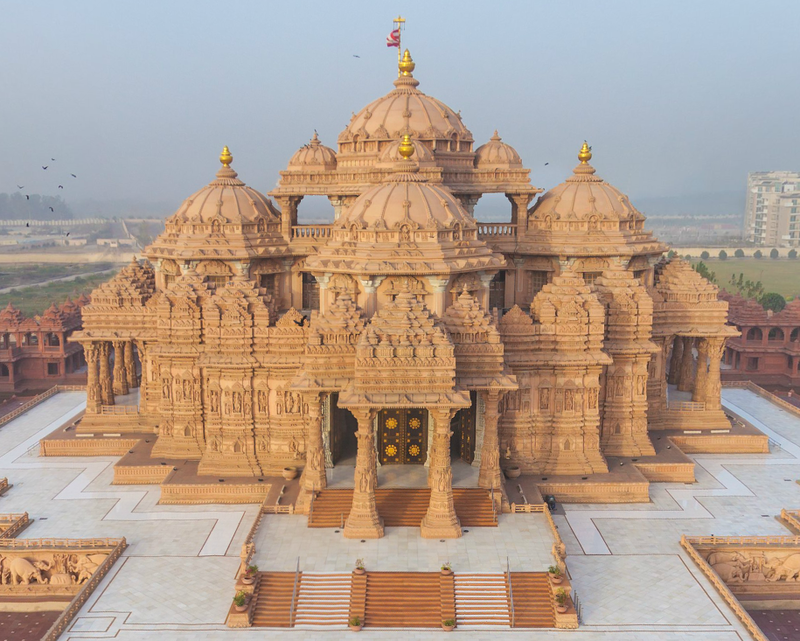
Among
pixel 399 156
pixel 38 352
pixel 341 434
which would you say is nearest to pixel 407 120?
pixel 399 156

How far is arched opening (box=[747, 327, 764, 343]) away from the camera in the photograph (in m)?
50.8

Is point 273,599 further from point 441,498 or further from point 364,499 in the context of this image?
point 441,498

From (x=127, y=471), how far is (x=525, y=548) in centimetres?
1523

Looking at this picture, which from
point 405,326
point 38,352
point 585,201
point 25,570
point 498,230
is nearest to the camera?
point 405,326


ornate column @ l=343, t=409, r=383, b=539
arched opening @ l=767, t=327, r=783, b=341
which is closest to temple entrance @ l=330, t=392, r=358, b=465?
ornate column @ l=343, t=409, r=383, b=539

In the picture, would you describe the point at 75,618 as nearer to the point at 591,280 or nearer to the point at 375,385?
the point at 375,385

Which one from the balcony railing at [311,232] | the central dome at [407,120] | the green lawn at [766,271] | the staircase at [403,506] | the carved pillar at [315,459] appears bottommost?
the staircase at [403,506]

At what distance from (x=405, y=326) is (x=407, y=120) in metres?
15.9

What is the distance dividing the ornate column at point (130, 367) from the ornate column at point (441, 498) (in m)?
18.4

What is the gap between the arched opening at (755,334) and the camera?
2002 inches

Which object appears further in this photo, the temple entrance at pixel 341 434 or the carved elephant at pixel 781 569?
the temple entrance at pixel 341 434

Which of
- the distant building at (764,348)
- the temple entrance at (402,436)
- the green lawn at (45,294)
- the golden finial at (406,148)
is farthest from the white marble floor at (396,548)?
the green lawn at (45,294)

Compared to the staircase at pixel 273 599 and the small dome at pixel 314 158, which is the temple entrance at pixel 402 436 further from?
the small dome at pixel 314 158

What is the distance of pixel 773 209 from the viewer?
145000mm
